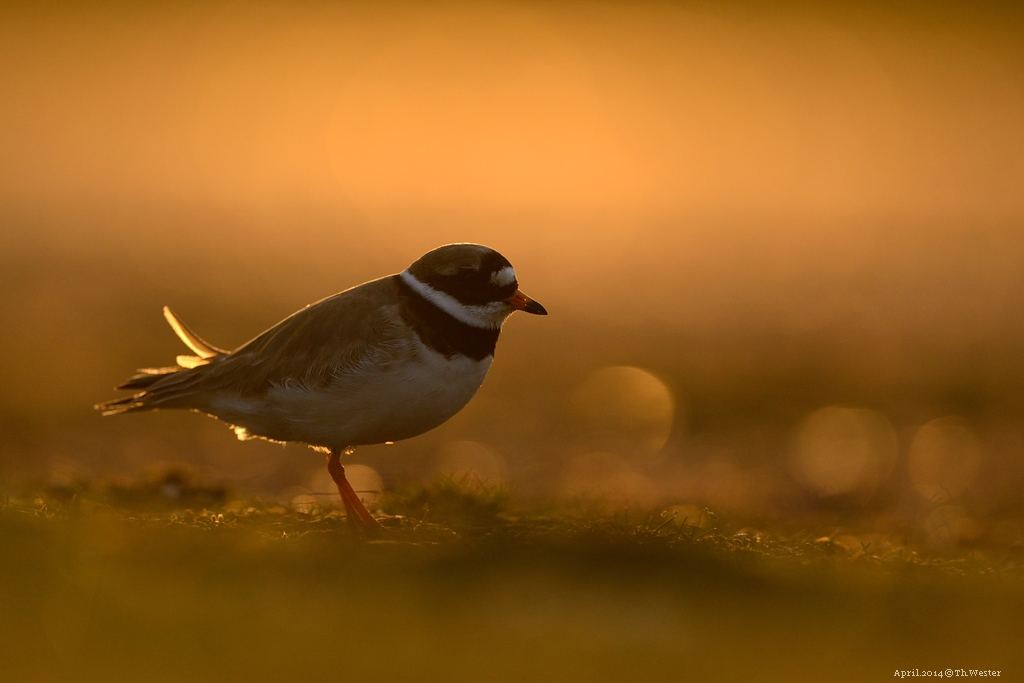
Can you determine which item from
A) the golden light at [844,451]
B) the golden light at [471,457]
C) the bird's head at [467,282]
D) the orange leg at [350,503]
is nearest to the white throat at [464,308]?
the bird's head at [467,282]

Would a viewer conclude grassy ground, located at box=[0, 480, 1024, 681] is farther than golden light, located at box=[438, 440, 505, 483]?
No

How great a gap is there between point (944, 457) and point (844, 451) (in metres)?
1.29

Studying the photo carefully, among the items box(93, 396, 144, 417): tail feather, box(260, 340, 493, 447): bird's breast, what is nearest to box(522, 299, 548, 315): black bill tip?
box(260, 340, 493, 447): bird's breast

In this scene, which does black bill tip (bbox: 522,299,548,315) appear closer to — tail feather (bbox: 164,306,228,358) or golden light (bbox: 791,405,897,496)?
tail feather (bbox: 164,306,228,358)

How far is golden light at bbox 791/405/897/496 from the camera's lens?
12852 mm

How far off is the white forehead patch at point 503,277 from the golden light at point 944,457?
646 cm

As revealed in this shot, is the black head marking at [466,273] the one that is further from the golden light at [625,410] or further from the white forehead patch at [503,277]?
the golden light at [625,410]

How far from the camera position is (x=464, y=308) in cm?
721

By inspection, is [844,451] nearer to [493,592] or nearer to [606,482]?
[606,482]

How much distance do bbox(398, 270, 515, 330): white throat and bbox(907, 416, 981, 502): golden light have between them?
21.2 feet

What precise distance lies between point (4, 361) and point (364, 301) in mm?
14088

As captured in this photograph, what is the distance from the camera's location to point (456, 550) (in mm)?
5719

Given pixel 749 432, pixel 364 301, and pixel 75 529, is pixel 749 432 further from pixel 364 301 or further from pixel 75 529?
pixel 75 529

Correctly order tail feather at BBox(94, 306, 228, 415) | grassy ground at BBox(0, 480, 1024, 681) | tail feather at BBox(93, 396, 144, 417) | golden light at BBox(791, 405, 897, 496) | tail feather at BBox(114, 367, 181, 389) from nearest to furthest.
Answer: grassy ground at BBox(0, 480, 1024, 681), tail feather at BBox(94, 306, 228, 415), tail feather at BBox(93, 396, 144, 417), tail feather at BBox(114, 367, 181, 389), golden light at BBox(791, 405, 897, 496)
